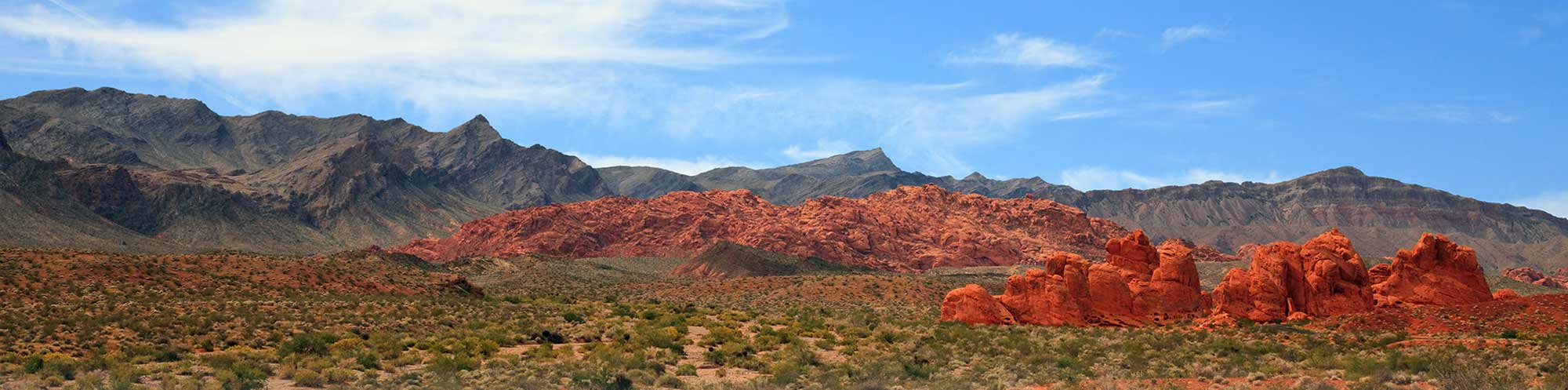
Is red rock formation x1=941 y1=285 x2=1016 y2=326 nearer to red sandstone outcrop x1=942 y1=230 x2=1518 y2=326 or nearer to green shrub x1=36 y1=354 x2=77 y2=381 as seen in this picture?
red sandstone outcrop x1=942 y1=230 x2=1518 y2=326

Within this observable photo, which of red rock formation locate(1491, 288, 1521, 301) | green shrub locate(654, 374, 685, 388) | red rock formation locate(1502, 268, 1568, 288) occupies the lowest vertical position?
green shrub locate(654, 374, 685, 388)

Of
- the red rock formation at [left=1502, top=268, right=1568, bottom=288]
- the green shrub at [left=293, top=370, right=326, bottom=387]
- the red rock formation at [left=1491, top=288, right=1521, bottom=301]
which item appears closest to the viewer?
the green shrub at [left=293, top=370, right=326, bottom=387]

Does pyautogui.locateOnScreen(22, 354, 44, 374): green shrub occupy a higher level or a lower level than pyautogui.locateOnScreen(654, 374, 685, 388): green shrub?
lower

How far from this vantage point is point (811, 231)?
16638cm

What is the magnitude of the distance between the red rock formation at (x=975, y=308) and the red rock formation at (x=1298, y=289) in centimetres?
1195

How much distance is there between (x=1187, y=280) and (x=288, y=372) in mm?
43221

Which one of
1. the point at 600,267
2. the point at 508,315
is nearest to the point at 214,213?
the point at 600,267

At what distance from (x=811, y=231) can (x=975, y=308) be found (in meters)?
116

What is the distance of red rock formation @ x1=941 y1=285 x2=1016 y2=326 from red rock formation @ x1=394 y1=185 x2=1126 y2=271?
335 feet

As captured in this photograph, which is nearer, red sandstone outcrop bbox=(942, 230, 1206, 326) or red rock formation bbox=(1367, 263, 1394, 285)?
red sandstone outcrop bbox=(942, 230, 1206, 326)

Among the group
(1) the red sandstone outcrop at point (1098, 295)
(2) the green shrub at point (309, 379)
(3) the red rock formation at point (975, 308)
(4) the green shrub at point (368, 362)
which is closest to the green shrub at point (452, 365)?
(4) the green shrub at point (368, 362)

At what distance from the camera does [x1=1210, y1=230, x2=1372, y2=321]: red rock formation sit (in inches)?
2130

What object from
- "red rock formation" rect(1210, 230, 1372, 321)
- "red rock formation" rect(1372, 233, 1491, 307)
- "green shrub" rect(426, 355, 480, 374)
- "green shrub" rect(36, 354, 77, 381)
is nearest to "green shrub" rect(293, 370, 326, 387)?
"green shrub" rect(426, 355, 480, 374)

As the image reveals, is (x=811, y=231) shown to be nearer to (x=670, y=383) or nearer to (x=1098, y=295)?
(x=1098, y=295)
